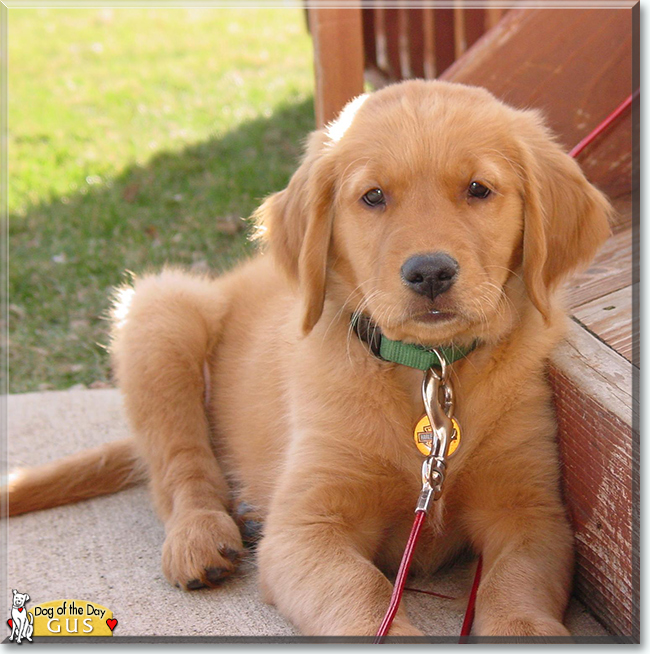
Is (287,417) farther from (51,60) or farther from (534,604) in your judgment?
(51,60)

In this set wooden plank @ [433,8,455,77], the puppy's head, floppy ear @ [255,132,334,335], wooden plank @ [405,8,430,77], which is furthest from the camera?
wooden plank @ [405,8,430,77]

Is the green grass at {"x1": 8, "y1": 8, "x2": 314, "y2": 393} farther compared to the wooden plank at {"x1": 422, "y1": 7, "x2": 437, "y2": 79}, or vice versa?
the wooden plank at {"x1": 422, "y1": 7, "x2": 437, "y2": 79}

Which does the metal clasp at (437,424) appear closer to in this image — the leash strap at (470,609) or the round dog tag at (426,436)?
the round dog tag at (426,436)

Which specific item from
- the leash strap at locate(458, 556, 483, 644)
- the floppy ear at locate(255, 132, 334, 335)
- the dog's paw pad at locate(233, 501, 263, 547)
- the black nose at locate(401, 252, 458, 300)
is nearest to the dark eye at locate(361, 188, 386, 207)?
the floppy ear at locate(255, 132, 334, 335)

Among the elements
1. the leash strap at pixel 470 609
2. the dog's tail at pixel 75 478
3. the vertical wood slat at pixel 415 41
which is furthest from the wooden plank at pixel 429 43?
the leash strap at pixel 470 609

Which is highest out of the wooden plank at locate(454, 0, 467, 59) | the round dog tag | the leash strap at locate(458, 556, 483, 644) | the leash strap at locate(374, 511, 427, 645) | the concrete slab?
the wooden plank at locate(454, 0, 467, 59)

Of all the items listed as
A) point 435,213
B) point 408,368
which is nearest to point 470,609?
point 408,368

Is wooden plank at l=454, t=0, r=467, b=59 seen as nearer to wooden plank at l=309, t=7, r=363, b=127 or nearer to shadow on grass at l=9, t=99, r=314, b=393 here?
shadow on grass at l=9, t=99, r=314, b=393
